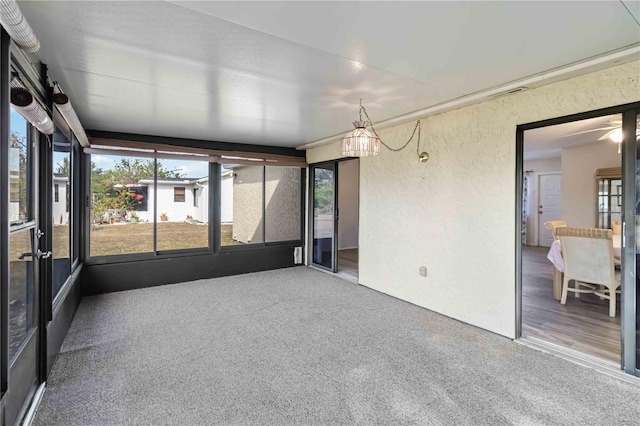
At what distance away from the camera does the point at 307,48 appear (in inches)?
85.9

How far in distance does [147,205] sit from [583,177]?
8175 mm

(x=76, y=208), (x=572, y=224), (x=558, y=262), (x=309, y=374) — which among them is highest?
(x=76, y=208)

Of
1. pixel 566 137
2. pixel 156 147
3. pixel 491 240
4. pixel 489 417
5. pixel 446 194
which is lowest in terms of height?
pixel 489 417

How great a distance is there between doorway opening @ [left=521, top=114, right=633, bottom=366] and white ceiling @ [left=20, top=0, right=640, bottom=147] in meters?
1.09

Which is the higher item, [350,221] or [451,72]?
[451,72]

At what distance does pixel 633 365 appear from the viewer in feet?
7.75

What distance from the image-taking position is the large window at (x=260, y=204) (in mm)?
5801

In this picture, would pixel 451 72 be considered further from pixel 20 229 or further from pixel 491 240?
pixel 20 229

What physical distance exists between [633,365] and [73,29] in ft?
14.8

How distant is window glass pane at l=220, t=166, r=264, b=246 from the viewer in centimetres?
571

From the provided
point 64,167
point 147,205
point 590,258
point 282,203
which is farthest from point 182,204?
point 590,258

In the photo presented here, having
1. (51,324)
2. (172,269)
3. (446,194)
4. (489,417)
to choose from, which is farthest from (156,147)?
(489,417)

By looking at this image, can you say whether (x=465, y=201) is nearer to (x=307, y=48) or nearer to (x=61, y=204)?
(x=307, y=48)

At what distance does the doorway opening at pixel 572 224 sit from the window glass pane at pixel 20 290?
4.02 m
